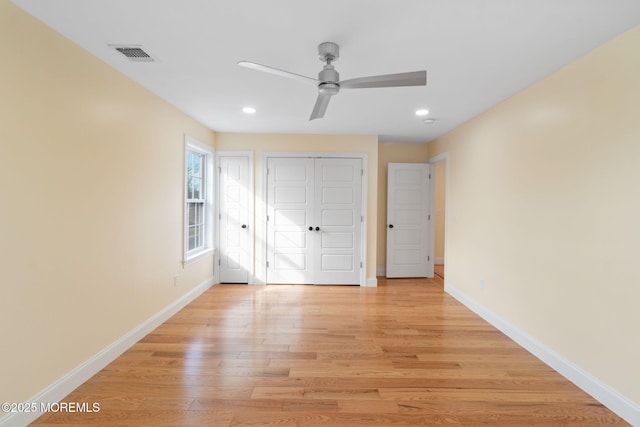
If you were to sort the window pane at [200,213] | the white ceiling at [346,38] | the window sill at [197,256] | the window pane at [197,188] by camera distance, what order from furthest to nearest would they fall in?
the window pane at [200,213]
the window pane at [197,188]
the window sill at [197,256]
the white ceiling at [346,38]

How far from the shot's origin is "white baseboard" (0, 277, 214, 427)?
1.79 m

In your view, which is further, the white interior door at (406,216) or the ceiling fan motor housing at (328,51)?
the white interior door at (406,216)

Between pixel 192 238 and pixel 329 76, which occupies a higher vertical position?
pixel 329 76

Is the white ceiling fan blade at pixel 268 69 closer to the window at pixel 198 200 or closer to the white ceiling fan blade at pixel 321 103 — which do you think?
the white ceiling fan blade at pixel 321 103

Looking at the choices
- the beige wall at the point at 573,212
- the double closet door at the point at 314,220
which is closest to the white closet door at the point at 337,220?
the double closet door at the point at 314,220

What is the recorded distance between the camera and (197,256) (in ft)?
14.1

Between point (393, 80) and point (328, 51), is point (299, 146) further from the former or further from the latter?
point (393, 80)

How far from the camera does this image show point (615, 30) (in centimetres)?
193

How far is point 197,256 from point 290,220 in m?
1.48

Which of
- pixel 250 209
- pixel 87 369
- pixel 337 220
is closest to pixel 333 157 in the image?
pixel 337 220

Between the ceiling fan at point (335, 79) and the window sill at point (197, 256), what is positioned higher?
the ceiling fan at point (335, 79)

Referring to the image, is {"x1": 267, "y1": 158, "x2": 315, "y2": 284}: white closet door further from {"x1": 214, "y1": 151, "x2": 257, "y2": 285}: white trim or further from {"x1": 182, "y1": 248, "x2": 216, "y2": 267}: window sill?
{"x1": 182, "y1": 248, "x2": 216, "y2": 267}: window sill

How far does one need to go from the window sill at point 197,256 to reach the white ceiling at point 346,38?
1.98 meters

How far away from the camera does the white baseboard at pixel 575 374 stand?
1922 millimetres
